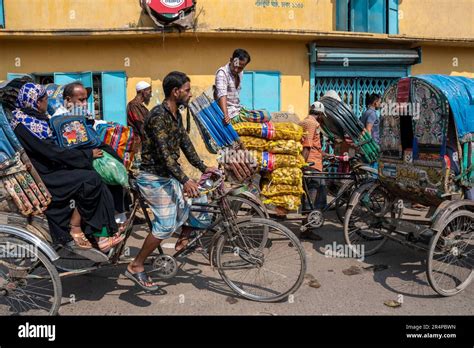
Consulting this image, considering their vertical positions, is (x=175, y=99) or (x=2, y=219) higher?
(x=175, y=99)

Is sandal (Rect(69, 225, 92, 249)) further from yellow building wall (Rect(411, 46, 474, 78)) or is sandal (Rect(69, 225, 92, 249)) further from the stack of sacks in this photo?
yellow building wall (Rect(411, 46, 474, 78))

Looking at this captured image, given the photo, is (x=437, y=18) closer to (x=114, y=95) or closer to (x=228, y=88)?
(x=228, y=88)

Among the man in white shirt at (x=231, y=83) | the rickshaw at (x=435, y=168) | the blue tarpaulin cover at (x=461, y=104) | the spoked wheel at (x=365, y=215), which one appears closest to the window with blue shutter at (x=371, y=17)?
the man in white shirt at (x=231, y=83)

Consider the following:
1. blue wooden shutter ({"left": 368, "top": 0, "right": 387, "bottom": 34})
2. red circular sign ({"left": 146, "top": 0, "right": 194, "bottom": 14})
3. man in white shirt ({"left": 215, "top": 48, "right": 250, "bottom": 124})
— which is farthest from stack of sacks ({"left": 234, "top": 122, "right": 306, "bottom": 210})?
blue wooden shutter ({"left": 368, "top": 0, "right": 387, "bottom": 34})

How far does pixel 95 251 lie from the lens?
10.8 feet

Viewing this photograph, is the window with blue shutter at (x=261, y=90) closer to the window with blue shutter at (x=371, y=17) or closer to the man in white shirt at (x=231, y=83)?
the window with blue shutter at (x=371, y=17)

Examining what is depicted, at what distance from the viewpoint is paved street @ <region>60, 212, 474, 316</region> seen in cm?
340

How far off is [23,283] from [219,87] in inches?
118

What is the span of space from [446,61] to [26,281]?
10.8m

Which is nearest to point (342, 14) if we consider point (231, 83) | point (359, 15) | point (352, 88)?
point (359, 15)

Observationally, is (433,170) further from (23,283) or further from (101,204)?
(23,283)

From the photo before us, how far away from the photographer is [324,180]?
5.20 m

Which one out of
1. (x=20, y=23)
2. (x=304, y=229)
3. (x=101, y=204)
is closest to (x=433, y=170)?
(x=304, y=229)
